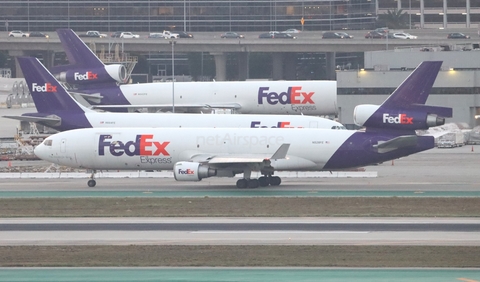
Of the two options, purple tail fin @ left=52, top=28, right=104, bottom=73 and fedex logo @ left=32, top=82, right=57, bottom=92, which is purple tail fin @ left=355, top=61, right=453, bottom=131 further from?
purple tail fin @ left=52, top=28, right=104, bottom=73

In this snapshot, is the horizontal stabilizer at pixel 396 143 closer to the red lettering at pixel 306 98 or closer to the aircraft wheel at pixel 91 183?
the aircraft wheel at pixel 91 183

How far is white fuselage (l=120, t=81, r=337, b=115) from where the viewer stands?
79.0m

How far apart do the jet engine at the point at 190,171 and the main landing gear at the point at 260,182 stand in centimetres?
205

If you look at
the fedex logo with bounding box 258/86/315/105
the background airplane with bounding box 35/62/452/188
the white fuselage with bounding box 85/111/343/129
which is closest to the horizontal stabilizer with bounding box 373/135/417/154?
the background airplane with bounding box 35/62/452/188

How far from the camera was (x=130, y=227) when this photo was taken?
36.0 meters

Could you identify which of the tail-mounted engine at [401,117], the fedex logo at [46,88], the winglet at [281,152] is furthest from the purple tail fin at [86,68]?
the winglet at [281,152]

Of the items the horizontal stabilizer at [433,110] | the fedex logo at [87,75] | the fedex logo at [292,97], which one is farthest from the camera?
the fedex logo at [87,75]

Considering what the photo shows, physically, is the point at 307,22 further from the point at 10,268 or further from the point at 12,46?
the point at 10,268

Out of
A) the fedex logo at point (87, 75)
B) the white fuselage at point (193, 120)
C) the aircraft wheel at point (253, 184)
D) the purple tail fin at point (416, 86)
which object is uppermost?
the fedex logo at point (87, 75)

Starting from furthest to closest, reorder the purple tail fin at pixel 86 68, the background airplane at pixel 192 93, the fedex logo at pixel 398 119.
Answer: the purple tail fin at pixel 86 68 → the background airplane at pixel 192 93 → the fedex logo at pixel 398 119

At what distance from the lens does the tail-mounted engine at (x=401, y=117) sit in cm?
5081

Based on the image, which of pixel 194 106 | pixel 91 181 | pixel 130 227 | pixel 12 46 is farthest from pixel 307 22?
pixel 130 227

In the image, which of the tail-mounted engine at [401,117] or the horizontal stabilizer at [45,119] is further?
the horizontal stabilizer at [45,119]

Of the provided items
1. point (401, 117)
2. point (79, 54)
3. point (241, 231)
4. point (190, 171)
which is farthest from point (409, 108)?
point (79, 54)
